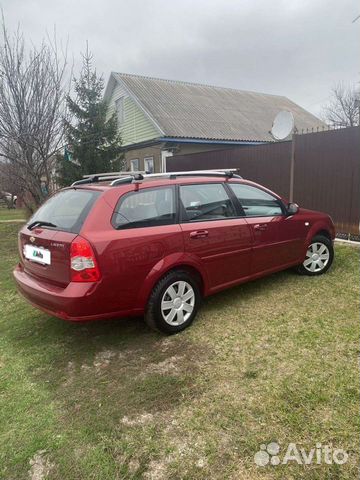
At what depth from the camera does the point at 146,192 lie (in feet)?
12.0

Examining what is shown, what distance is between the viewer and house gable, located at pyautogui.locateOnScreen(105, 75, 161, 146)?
15047 millimetres

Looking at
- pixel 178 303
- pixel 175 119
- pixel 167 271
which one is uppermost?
pixel 175 119

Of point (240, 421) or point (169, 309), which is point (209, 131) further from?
point (240, 421)

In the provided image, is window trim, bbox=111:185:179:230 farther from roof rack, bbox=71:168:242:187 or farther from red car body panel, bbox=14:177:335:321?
roof rack, bbox=71:168:242:187

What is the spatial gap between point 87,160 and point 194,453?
1151 cm

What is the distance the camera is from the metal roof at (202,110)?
14891mm

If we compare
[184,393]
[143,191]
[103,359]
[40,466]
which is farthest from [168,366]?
[143,191]

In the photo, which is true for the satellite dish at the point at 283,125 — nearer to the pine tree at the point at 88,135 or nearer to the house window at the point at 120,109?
the pine tree at the point at 88,135

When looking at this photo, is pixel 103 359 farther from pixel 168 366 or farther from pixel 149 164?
pixel 149 164

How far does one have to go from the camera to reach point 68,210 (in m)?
3.59

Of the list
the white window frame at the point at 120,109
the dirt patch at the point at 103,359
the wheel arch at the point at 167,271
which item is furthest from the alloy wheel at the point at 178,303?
the white window frame at the point at 120,109

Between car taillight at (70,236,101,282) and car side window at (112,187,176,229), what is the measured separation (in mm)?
350

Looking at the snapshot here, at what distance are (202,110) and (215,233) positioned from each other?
1435 centimetres

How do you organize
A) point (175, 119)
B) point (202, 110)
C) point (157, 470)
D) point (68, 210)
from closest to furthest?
1. point (157, 470)
2. point (68, 210)
3. point (175, 119)
4. point (202, 110)
